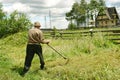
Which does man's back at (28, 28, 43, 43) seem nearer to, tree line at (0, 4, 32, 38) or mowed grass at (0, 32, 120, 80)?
mowed grass at (0, 32, 120, 80)

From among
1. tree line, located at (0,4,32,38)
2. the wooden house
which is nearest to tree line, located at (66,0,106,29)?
the wooden house

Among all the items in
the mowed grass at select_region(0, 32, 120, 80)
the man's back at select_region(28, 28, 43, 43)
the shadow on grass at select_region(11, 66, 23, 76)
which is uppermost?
the man's back at select_region(28, 28, 43, 43)

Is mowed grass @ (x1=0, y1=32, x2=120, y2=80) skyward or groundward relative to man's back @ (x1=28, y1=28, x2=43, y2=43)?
groundward

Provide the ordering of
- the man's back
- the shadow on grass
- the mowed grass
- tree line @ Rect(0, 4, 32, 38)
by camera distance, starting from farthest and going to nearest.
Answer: tree line @ Rect(0, 4, 32, 38)
the shadow on grass
the man's back
the mowed grass

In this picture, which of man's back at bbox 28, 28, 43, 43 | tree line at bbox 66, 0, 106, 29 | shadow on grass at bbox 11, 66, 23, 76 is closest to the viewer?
man's back at bbox 28, 28, 43, 43

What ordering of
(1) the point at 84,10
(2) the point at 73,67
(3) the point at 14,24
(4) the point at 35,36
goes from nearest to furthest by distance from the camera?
(2) the point at 73,67 < (4) the point at 35,36 < (3) the point at 14,24 < (1) the point at 84,10

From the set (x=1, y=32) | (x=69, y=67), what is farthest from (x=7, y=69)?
(x=1, y=32)

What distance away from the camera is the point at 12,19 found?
104 feet

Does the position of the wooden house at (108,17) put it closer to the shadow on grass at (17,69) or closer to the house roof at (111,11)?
the house roof at (111,11)

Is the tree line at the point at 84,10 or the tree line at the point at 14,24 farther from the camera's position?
the tree line at the point at 84,10

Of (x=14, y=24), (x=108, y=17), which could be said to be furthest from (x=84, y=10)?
(x=14, y=24)

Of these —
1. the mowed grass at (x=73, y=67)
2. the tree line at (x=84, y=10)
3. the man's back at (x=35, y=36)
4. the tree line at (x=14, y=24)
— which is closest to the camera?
the mowed grass at (x=73, y=67)

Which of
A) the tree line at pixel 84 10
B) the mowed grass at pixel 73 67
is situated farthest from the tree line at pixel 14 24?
the tree line at pixel 84 10

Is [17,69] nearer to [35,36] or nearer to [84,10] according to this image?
[35,36]
